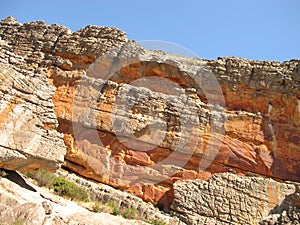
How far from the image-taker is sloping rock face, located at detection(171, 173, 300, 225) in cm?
1597

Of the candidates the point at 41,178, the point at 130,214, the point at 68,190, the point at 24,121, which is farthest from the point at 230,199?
the point at 24,121

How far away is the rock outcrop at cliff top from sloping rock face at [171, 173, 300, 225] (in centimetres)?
69

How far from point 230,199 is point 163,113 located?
16.7 feet

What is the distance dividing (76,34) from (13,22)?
4.07 meters

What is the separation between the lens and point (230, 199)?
1638 centimetres

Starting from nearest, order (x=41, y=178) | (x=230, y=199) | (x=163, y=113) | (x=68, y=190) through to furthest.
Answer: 1. (x=68, y=190)
2. (x=41, y=178)
3. (x=230, y=199)
4. (x=163, y=113)

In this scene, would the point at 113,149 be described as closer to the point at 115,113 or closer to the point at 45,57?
the point at 115,113

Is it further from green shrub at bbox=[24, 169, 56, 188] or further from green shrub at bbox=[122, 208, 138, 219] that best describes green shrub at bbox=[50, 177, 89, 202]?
green shrub at bbox=[122, 208, 138, 219]

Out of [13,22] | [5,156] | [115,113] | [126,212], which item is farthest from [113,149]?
[13,22]

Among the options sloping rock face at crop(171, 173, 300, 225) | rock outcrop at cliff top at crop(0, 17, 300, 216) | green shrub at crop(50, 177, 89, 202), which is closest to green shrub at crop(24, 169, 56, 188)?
green shrub at crop(50, 177, 89, 202)

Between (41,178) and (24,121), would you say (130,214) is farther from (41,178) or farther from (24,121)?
(24,121)

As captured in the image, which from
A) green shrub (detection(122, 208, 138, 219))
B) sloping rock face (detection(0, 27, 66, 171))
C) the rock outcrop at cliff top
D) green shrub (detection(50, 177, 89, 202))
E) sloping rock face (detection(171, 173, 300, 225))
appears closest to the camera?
sloping rock face (detection(0, 27, 66, 171))

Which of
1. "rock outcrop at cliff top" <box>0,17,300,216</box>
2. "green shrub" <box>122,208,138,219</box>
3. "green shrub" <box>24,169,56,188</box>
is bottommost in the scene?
"green shrub" <box>122,208,138,219</box>

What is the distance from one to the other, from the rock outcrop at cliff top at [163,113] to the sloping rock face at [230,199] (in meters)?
0.69
